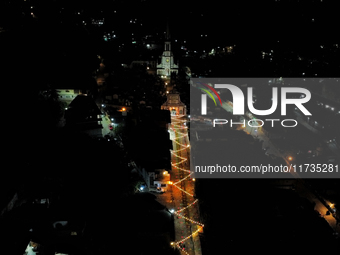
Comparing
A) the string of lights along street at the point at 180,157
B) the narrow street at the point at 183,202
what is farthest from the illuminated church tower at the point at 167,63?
the narrow street at the point at 183,202

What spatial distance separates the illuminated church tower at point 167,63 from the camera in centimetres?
2722

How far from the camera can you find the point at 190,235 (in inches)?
395

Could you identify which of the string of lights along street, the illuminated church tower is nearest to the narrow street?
Result: the string of lights along street

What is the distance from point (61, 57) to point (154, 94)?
22.0 ft

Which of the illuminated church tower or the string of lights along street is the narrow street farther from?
the illuminated church tower

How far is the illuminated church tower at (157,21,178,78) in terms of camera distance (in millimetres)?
27219

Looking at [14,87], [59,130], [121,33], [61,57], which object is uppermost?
[121,33]

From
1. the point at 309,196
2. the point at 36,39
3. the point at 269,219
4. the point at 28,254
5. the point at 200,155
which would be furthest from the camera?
the point at 36,39

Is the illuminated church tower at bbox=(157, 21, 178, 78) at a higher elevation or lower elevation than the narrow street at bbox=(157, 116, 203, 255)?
higher

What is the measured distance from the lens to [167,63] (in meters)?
27.4

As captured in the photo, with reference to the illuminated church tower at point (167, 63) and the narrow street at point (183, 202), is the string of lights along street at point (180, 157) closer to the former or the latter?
the narrow street at point (183, 202)

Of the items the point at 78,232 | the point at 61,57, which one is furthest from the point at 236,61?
the point at 78,232

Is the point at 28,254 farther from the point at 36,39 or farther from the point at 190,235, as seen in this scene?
the point at 36,39

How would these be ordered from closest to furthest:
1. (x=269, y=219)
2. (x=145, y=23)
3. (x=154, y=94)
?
(x=269, y=219)
(x=154, y=94)
(x=145, y=23)
